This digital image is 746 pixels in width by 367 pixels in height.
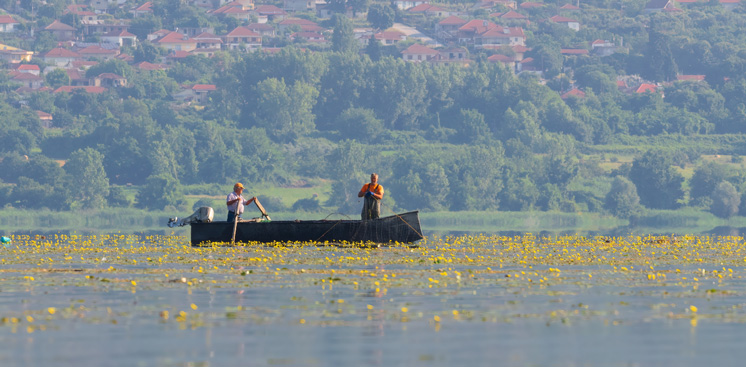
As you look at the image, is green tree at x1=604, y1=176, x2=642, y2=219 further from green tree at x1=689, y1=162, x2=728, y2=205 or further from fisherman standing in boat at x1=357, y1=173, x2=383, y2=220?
fisherman standing in boat at x1=357, y1=173, x2=383, y2=220

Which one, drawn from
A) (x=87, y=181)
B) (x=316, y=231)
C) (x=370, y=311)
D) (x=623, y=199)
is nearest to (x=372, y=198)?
(x=316, y=231)

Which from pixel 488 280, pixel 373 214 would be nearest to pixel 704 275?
pixel 488 280

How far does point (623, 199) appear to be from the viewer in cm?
17138

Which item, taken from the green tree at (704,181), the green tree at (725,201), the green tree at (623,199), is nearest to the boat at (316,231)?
the green tree at (623,199)

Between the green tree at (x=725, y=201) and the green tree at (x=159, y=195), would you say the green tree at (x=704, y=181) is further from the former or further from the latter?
the green tree at (x=159, y=195)

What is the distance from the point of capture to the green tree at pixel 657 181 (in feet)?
582

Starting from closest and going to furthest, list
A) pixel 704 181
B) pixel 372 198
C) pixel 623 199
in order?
pixel 372 198
pixel 623 199
pixel 704 181

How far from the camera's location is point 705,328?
2608 centimetres

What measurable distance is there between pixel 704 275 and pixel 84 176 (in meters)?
147

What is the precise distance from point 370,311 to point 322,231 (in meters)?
22.7

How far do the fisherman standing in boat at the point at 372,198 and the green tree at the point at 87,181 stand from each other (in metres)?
126

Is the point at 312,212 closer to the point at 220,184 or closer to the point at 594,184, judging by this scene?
the point at 220,184

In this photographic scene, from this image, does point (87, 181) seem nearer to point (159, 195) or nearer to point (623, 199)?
point (159, 195)

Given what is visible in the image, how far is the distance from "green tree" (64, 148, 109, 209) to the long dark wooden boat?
4943 inches
